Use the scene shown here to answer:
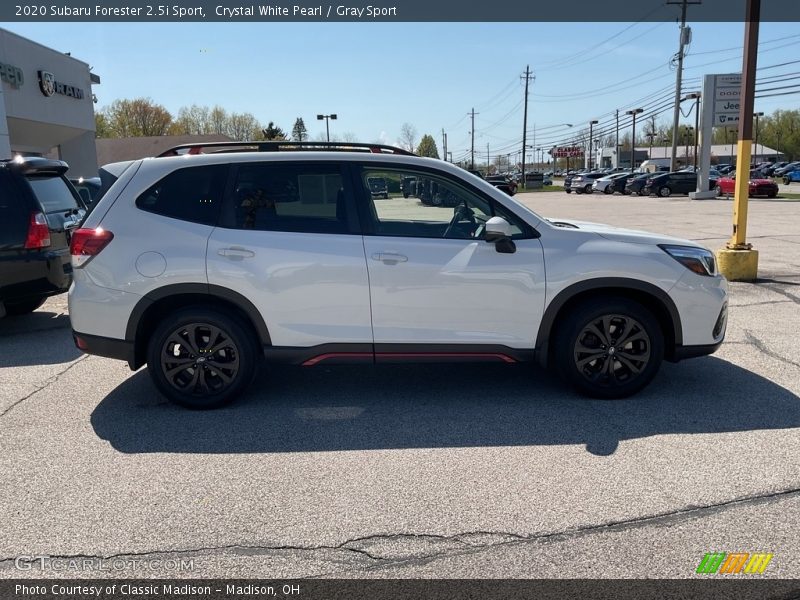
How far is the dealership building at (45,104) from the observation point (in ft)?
80.8

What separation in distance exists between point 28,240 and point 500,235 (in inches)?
203

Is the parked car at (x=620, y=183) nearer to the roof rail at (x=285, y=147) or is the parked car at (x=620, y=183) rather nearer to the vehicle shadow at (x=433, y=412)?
the vehicle shadow at (x=433, y=412)

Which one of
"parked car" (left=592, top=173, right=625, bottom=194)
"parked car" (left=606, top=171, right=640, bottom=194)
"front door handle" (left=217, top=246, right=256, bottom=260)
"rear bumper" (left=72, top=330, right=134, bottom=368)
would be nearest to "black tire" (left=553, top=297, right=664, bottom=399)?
"front door handle" (left=217, top=246, right=256, bottom=260)

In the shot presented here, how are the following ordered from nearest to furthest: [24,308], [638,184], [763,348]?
[763,348] → [24,308] → [638,184]

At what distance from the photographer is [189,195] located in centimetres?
484

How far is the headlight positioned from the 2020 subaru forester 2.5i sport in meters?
0.02

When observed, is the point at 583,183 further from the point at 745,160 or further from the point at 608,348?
the point at 608,348

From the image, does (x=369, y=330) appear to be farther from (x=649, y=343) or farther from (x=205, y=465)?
(x=649, y=343)

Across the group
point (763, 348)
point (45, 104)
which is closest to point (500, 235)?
point (763, 348)

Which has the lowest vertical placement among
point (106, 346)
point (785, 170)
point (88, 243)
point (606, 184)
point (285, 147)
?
point (106, 346)

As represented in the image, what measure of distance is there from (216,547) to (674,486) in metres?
2.40

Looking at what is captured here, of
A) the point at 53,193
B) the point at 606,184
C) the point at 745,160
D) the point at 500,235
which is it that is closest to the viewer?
the point at 500,235

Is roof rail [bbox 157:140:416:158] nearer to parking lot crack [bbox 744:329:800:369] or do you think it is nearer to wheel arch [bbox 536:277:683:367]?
wheel arch [bbox 536:277:683:367]

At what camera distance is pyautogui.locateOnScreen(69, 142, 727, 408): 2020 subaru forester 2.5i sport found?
4723 millimetres
